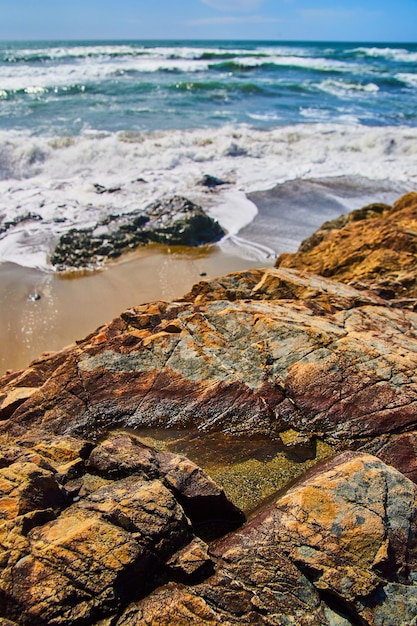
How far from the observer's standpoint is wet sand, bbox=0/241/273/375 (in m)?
8.70

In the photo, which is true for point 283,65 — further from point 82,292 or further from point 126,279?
point 82,292

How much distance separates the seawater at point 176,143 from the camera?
1426 centimetres

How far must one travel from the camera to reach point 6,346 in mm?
8508

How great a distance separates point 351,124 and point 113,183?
1608 centimetres

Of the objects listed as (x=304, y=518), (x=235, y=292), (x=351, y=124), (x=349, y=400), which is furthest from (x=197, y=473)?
(x=351, y=124)

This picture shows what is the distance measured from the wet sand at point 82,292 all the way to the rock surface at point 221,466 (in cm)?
264

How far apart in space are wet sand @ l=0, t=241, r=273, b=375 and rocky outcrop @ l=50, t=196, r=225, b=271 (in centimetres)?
44

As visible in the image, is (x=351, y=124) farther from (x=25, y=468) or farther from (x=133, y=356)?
(x=25, y=468)

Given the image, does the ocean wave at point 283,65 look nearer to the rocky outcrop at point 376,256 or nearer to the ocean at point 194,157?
the ocean at point 194,157

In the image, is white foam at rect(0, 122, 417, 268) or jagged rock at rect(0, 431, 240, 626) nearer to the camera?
jagged rock at rect(0, 431, 240, 626)

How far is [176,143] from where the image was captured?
19906 mm

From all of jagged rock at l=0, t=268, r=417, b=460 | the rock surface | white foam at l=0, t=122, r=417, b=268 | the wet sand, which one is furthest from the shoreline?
jagged rock at l=0, t=268, r=417, b=460

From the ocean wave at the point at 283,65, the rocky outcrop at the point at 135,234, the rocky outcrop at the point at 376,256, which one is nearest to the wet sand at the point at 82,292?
the rocky outcrop at the point at 135,234

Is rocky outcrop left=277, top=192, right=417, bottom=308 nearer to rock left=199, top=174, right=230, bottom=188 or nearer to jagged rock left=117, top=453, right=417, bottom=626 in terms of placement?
jagged rock left=117, top=453, right=417, bottom=626
